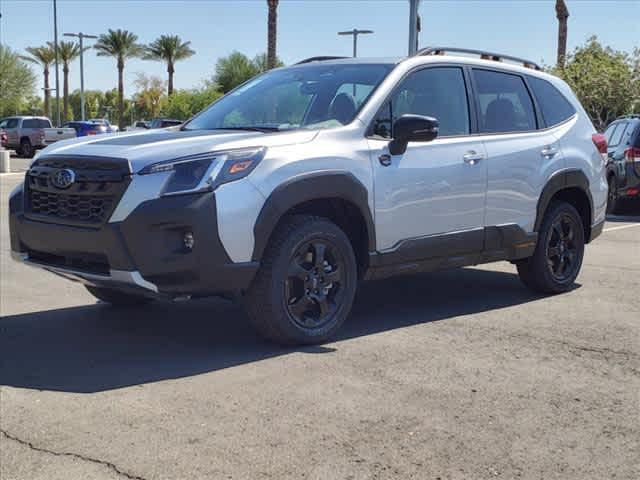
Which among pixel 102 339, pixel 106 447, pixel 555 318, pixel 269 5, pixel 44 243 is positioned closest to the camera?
pixel 106 447

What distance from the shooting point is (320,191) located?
5.29 m

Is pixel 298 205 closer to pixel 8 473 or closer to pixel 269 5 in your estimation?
pixel 8 473

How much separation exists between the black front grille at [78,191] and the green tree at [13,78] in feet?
222

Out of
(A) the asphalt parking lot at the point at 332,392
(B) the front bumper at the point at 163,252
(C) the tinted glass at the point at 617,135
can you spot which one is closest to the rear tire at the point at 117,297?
(A) the asphalt parking lot at the point at 332,392

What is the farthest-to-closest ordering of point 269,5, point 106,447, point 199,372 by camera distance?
1. point 269,5
2. point 199,372
3. point 106,447

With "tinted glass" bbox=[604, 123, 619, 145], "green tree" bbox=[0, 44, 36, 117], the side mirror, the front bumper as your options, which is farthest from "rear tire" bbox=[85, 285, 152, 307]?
"green tree" bbox=[0, 44, 36, 117]

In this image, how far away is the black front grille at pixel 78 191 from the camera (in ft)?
16.0

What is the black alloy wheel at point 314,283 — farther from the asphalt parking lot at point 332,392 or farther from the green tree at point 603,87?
the green tree at point 603,87

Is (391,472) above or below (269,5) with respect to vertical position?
below

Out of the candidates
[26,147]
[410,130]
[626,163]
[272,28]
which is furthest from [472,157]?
[26,147]

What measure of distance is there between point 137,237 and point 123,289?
1.13 ft

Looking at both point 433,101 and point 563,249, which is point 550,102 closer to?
point 563,249

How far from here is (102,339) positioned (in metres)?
5.73

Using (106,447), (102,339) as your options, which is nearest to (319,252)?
(102,339)
